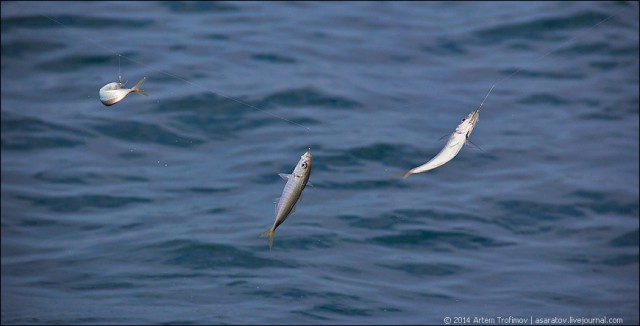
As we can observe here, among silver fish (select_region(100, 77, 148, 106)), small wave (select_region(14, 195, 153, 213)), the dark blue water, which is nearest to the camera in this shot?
silver fish (select_region(100, 77, 148, 106))

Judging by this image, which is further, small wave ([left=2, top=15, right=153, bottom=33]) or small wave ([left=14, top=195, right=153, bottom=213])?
small wave ([left=2, top=15, right=153, bottom=33])

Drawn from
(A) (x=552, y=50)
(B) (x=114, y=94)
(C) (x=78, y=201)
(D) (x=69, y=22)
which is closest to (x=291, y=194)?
(B) (x=114, y=94)

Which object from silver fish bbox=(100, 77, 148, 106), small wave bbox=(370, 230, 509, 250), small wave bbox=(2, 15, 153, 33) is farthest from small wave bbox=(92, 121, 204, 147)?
silver fish bbox=(100, 77, 148, 106)

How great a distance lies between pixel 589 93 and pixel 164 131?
6807mm

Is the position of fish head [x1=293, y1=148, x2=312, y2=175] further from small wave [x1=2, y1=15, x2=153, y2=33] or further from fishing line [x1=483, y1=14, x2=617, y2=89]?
small wave [x1=2, y1=15, x2=153, y2=33]

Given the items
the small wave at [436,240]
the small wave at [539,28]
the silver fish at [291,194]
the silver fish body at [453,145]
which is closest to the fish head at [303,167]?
the silver fish at [291,194]

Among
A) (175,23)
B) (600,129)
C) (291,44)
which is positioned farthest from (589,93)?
(175,23)

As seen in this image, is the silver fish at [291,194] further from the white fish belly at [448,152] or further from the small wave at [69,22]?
the small wave at [69,22]

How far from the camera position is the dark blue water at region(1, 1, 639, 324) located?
10469 millimetres

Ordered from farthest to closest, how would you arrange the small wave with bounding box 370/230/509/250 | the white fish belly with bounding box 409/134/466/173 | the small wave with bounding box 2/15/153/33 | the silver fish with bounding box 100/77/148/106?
1. the small wave with bounding box 2/15/153/33
2. the small wave with bounding box 370/230/509/250
3. the silver fish with bounding box 100/77/148/106
4. the white fish belly with bounding box 409/134/466/173

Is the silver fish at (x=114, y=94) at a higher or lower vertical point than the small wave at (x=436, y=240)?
higher

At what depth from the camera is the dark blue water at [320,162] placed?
1047 centimetres

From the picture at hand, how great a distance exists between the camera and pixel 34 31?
15.7 m

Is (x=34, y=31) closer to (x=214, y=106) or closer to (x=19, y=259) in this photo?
(x=214, y=106)
